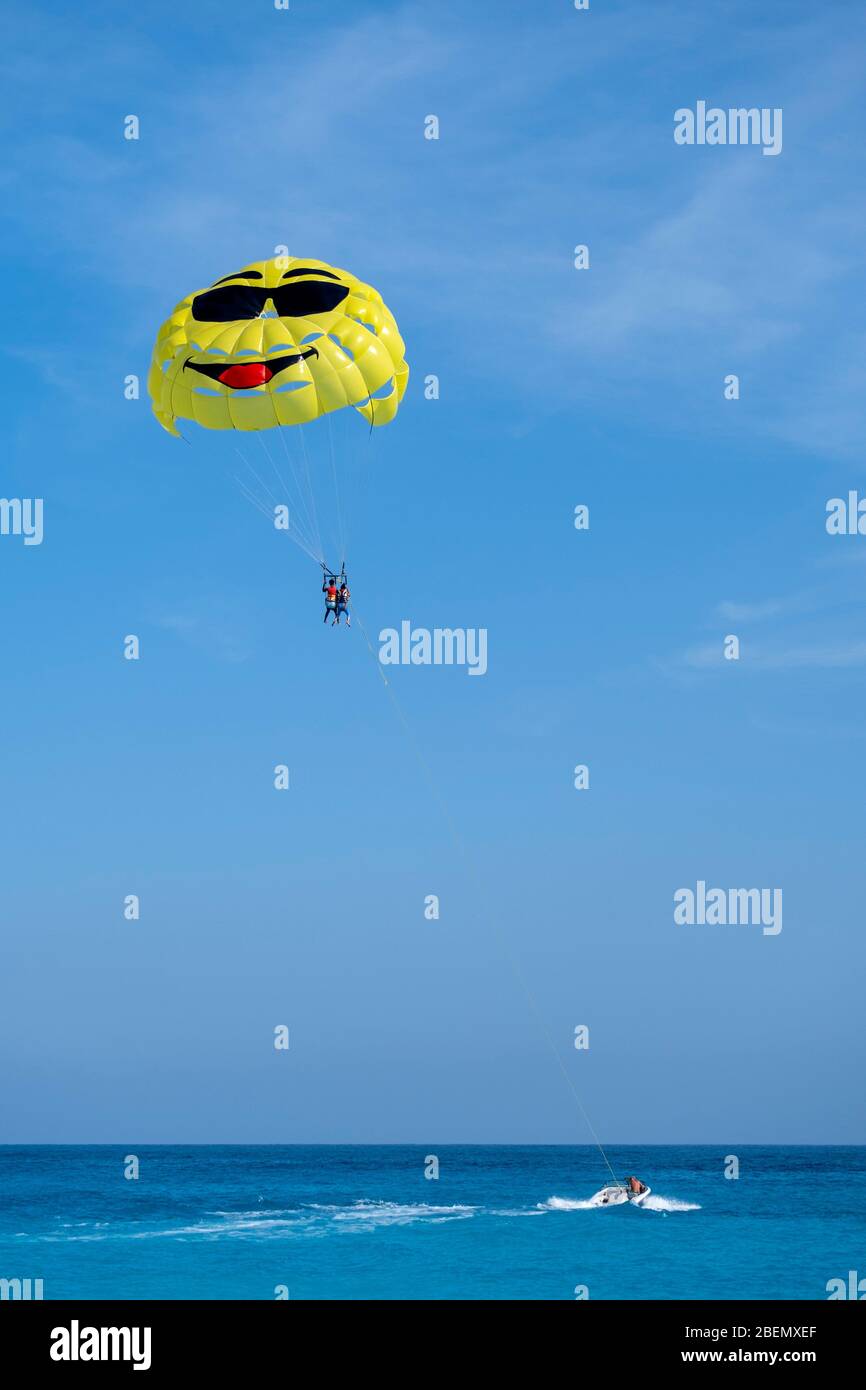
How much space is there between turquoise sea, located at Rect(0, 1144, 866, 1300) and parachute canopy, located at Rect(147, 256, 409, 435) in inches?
750

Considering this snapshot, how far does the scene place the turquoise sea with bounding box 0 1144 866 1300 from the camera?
3222 centimetres

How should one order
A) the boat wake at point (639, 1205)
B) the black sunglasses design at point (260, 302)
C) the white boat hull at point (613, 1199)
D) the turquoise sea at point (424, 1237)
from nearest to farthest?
1. the black sunglasses design at point (260, 302)
2. the turquoise sea at point (424, 1237)
3. the boat wake at point (639, 1205)
4. the white boat hull at point (613, 1199)

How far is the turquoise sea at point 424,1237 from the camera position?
106ft

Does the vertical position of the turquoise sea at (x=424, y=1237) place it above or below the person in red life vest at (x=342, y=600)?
below

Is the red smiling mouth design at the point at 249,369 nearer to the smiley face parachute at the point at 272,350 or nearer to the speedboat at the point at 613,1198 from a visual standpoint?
the smiley face parachute at the point at 272,350

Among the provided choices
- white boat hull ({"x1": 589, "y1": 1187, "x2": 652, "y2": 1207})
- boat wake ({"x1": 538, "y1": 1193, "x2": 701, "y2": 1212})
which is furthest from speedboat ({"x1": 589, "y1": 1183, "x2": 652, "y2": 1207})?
boat wake ({"x1": 538, "y1": 1193, "x2": 701, "y2": 1212})

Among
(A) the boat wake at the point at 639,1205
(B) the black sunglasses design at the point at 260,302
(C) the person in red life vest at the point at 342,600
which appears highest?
(B) the black sunglasses design at the point at 260,302

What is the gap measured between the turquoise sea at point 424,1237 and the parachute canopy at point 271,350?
62.5 ft

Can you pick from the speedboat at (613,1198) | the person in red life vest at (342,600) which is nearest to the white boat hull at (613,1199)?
the speedboat at (613,1198)

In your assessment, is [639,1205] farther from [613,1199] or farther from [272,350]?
[272,350]

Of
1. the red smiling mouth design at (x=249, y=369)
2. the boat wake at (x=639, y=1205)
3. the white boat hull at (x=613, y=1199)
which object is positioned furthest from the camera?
the white boat hull at (x=613, y=1199)

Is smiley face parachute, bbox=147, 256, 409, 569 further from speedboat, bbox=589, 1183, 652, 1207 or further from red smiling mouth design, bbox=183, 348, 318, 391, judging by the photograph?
speedboat, bbox=589, 1183, 652, 1207

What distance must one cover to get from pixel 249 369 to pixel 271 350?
0.45 m
